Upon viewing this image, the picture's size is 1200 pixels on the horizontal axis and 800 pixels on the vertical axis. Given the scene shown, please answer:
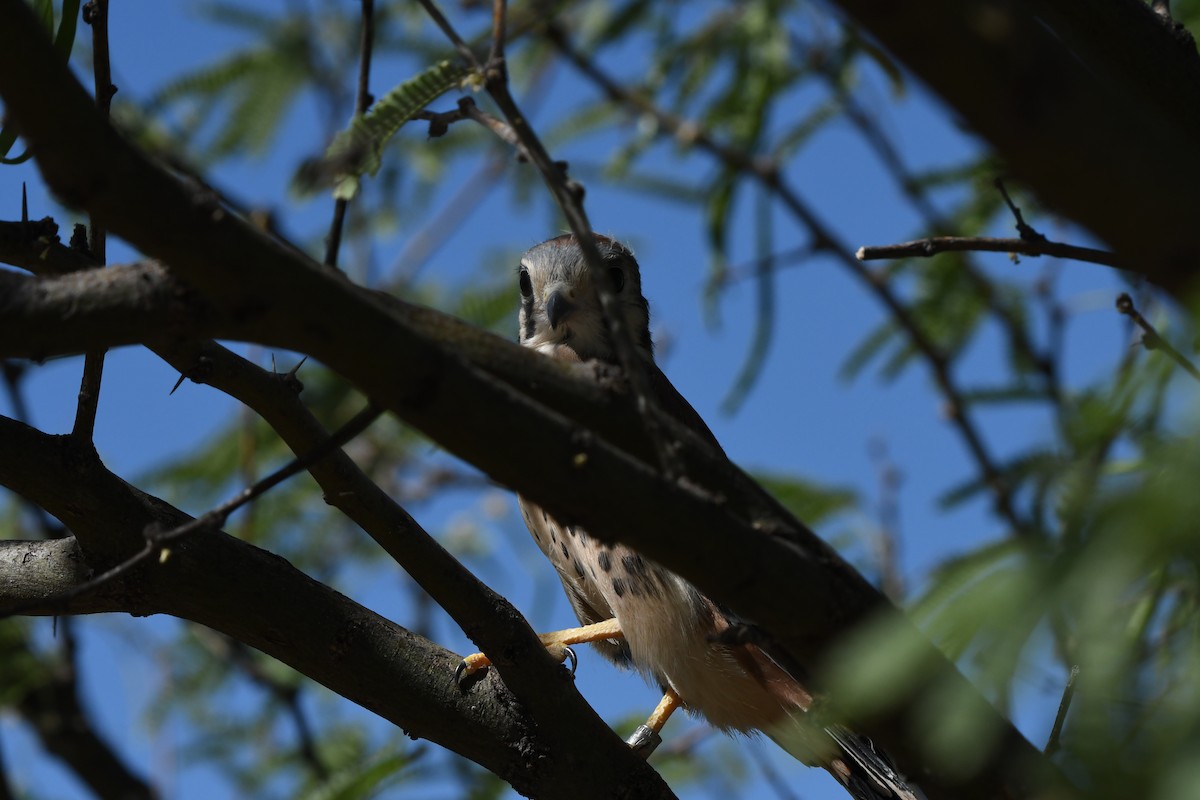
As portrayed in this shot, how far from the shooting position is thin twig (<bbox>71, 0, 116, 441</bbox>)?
2111 millimetres

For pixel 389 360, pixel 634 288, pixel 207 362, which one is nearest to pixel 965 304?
pixel 634 288

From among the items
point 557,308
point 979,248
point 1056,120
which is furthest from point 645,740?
point 1056,120

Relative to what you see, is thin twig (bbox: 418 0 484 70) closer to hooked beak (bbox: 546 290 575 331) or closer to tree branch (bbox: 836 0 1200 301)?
tree branch (bbox: 836 0 1200 301)

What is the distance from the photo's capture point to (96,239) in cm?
219

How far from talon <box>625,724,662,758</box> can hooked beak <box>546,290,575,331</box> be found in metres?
1.49

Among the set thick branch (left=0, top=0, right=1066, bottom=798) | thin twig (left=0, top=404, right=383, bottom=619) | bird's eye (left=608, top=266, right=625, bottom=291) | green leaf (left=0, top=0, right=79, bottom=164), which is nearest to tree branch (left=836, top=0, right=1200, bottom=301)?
thick branch (left=0, top=0, right=1066, bottom=798)

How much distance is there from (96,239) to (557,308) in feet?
8.02

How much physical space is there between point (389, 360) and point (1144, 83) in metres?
1.44

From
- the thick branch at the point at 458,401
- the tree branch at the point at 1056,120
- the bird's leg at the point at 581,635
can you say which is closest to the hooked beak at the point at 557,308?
the bird's leg at the point at 581,635

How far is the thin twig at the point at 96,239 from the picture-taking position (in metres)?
2.11

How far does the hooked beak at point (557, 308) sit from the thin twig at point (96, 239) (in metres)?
2.35

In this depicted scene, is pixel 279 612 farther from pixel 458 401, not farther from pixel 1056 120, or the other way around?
pixel 1056 120

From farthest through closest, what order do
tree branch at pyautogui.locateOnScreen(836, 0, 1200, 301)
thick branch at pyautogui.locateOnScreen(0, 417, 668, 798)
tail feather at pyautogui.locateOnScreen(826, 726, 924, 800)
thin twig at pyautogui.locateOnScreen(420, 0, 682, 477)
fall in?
tail feather at pyautogui.locateOnScreen(826, 726, 924, 800) → thick branch at pyautogui.locateOnScreen(0, 417, 668, 798) → thin twig at pyautogui.locateOnScreen(420, 0, 682, 477) → tree branch at pyautogui.locateOnScreen(836, 0, 1200, 301)

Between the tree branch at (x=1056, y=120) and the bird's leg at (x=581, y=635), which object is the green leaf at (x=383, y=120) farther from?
the bird's leg at (x=581, y=635)
